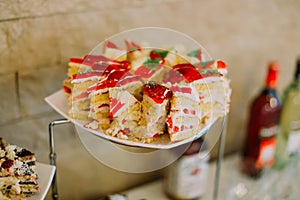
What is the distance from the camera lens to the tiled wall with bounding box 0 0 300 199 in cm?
88

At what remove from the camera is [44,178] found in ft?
2.43

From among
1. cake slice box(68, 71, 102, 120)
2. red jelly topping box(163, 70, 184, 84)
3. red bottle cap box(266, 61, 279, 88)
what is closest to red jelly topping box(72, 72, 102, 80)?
cake slice box(68, 71, 102, 120)

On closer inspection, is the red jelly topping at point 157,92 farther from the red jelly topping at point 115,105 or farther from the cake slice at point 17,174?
the cake slice at point 17,174

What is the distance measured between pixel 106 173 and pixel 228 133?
0.40m

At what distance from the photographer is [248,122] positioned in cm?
123

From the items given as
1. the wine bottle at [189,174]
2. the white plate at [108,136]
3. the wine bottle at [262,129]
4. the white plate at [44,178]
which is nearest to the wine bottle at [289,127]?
the wine bottle at [262,129]

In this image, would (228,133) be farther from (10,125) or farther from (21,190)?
(21,190)

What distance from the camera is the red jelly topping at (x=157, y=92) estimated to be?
2.37ft

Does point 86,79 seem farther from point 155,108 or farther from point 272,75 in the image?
point 272,75

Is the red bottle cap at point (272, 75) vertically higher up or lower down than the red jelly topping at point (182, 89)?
lower down

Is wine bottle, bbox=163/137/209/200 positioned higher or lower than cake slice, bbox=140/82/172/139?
lower

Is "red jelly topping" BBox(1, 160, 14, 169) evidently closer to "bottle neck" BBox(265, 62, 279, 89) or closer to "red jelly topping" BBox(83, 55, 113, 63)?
"red jelly topping" BBox(83, 55, 113, 63)

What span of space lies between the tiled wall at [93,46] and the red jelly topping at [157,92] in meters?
0.27

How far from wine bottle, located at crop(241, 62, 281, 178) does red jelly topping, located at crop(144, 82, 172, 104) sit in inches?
19.3
